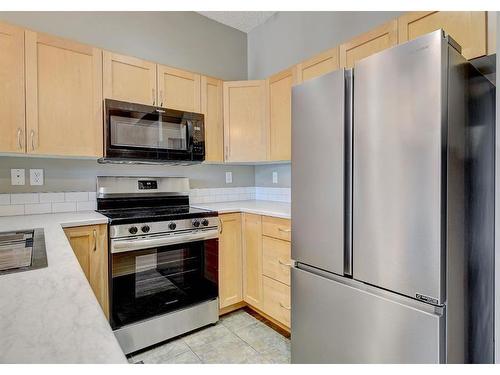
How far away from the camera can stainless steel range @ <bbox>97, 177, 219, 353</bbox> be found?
1848 millimetres

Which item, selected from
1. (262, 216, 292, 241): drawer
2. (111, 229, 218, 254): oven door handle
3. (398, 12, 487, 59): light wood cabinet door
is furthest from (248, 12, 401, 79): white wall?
(111, 229, 218, 254): oven door handle

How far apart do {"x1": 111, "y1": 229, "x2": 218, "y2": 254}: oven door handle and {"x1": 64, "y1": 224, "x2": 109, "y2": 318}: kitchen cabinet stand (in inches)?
2.9

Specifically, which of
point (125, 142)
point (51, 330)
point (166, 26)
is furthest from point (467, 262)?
point (166, 26)

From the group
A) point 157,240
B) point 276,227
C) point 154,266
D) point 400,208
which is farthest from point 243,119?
point 400,208

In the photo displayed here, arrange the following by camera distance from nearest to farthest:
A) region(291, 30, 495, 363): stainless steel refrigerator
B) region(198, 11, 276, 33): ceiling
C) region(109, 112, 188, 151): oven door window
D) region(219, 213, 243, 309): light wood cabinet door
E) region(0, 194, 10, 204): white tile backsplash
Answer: region(291, 30, 495, 363): stainless steel refrigerator
region(0, 194, 10, 204): white tile backsplash
region(109, 112, 188, 151): oven door window
region(219, 213, 243, 309): light wood cabinet door
region(198, 11, 276, 33): ceiling

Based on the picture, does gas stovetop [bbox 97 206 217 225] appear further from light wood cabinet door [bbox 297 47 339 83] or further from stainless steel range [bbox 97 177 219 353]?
light wood cabinet door [bbox 297 47 339 83]

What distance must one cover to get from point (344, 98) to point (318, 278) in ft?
2.97

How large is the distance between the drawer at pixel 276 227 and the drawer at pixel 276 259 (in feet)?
0.12

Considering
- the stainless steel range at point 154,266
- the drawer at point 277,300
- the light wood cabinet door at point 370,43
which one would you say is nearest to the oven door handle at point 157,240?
the stainless steel range at point 154,266

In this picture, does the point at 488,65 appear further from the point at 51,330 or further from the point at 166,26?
the point at 166,26

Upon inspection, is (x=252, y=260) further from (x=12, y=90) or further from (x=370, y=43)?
(x=12, y=90)

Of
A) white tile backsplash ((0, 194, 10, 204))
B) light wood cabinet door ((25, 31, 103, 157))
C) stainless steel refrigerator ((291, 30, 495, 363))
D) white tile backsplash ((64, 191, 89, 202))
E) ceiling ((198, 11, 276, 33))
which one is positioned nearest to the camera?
stainless steel refrigerator ((291, 30, 495, 363))

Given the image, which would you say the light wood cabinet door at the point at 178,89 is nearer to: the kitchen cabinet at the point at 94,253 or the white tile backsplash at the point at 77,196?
the white tile backsplash at the point at 77,196
